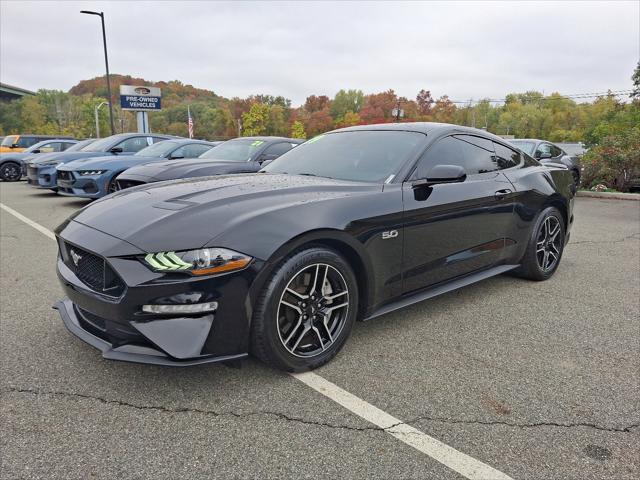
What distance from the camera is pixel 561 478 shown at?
6.32ft

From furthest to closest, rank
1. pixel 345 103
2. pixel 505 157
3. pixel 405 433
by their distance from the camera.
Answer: pixel 345 103 < pixel 505 157 < pixel 405 433

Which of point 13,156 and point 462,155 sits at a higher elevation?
point 13,156

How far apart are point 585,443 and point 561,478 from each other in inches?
12.5

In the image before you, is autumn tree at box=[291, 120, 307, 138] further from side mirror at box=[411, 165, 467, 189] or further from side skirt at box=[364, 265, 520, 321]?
side mirror at box=[411, 165, 467, 189]

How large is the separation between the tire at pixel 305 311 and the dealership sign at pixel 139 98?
3127 centimetres

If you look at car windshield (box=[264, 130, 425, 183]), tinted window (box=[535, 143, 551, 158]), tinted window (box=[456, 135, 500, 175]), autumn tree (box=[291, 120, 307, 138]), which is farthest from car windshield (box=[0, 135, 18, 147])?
autumn tree (box=[291, 120, 307, 138])

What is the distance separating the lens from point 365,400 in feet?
8.13

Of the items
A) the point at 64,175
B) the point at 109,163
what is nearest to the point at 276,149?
the point at 109,163

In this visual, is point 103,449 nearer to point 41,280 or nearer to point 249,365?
point 249,365

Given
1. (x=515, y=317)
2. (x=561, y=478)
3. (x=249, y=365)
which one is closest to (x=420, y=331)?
(x=515, y=317)

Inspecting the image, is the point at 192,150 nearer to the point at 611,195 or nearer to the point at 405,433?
the point at 405,433

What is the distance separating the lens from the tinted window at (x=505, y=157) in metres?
4.25

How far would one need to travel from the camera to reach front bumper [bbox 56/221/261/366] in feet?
7.52

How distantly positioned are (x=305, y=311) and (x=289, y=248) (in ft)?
1.26
